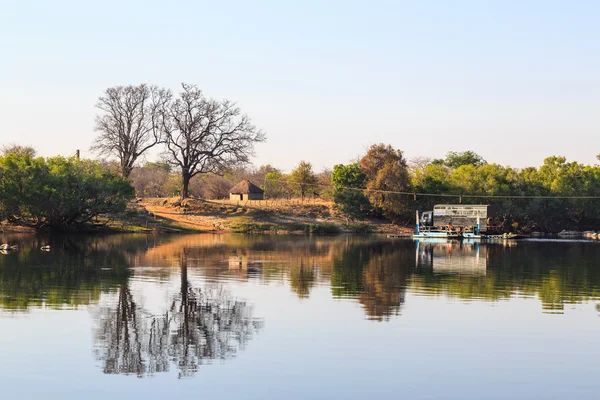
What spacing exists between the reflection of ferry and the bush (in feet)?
121

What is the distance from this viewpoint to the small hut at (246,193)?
128750mm

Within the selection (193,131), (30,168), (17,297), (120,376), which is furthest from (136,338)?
(193,131)

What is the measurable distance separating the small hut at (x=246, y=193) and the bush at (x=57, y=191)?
31.1 meters

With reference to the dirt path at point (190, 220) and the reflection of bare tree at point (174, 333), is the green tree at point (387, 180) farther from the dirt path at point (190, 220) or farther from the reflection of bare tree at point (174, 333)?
the reflection of bare tree at point (174, 333)

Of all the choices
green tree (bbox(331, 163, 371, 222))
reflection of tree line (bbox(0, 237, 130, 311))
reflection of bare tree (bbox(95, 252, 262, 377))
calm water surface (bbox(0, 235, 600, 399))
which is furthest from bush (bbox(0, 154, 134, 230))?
reflection of bare tree (bbox(95, 252, 262, 377))

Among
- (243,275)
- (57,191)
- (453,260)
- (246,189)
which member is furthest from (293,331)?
Result: (246,189)

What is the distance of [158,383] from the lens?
2222cm

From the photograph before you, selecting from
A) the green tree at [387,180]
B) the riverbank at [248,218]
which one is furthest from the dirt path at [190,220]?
the green tree at [387,180]

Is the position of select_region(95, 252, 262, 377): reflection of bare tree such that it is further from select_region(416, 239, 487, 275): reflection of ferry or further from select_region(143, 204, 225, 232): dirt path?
select_region(143, 204, 225, 232): dirt path

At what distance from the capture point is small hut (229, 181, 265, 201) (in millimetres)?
128750

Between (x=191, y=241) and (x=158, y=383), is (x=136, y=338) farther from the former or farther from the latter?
(x=191, y=241)

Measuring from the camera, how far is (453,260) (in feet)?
217

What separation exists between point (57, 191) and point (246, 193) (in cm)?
4401

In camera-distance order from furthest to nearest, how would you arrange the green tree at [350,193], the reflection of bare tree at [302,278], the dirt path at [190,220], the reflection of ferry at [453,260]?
1. the green tree at [350,193]
2. the dirt path at [190,220]
3. the reflection of ferry at [453,260]
4. the reflection of bare tree at [302,278]
